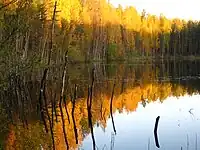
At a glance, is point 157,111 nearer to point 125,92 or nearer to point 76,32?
point 125,92

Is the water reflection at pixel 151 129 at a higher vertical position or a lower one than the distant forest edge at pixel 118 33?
lower

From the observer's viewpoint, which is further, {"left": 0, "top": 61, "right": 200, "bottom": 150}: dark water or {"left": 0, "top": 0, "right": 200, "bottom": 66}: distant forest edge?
{"left": 0, "top": 0, "right": 200, "bottom": 66}: distant forest edge

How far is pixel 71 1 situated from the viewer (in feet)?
254

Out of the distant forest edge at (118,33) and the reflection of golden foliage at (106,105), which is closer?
the reflection of golden foliage at (106,105)

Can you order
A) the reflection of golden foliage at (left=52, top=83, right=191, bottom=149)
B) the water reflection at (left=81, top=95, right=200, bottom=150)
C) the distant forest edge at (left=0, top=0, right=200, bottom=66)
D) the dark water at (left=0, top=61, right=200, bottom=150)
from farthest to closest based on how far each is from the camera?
1. the distant forest edge at (left=0, top=0, right=200, bottom=66)
2. the reflection of golden foliage at (left=52, top=83, right=191, bottom=149)
3. the water reflection at (left=81, top=95, right=200, bottom=150)
4. the dark water at (left=0, top=61, right=200, bottom=150)

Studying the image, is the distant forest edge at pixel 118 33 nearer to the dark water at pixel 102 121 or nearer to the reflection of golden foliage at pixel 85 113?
the reflection of golden foliage at pixel 85 113

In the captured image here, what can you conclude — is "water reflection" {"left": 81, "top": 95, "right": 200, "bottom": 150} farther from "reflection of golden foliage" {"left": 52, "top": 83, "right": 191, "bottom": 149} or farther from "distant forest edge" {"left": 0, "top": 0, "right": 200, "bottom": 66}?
"distant forest edge" {"left": 0, "top": 0, "right": 200, "bottom": 66}

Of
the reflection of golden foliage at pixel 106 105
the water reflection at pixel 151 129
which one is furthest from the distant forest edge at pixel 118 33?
the water reflection at pixel 151 129

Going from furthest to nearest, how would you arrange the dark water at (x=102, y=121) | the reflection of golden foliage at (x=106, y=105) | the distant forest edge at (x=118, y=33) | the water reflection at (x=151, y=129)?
1. the distant forest edge at (x=118, y=33)
2. the reflection of golden foliage at (x=106, y=105)
3. the water reflection at (x=151, y=129)
4. the dark water at (x=102, y=121)

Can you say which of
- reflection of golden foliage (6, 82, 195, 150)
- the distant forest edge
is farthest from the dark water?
the distant forest edge

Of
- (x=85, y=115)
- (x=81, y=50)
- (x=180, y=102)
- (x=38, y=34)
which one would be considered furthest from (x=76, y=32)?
(x=85, y=115)

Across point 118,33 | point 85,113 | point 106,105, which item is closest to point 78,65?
point 118,33

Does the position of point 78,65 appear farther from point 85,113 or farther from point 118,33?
point 85,113

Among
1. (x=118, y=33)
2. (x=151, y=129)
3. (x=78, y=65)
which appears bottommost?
(x=78, y=65)
